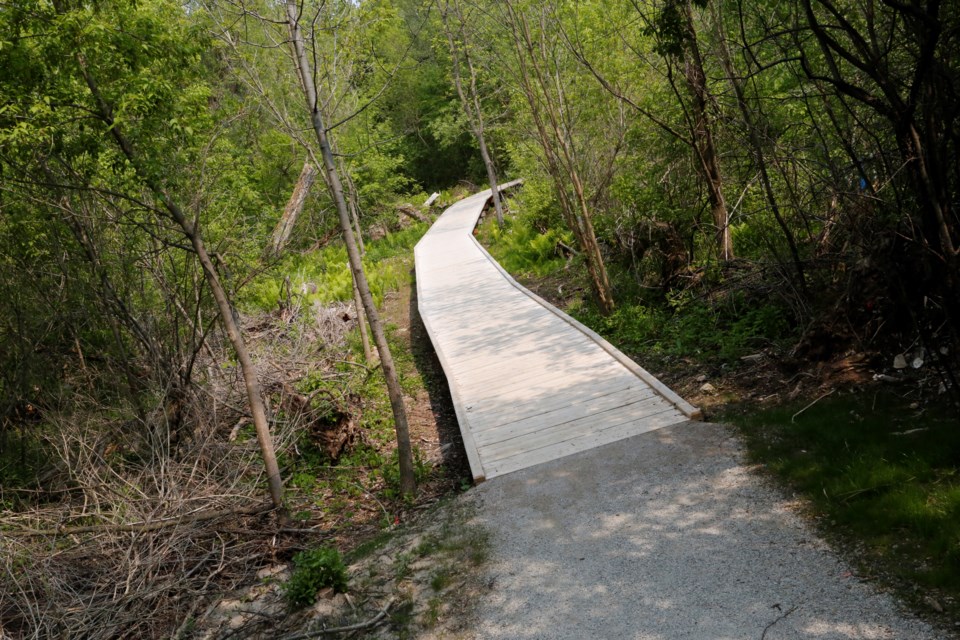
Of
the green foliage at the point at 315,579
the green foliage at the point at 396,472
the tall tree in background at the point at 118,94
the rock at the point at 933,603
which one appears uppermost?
the tall tree in background at the point at 118,94

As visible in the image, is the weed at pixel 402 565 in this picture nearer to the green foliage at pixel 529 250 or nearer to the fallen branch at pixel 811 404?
the fallen branch at pixel 811 404

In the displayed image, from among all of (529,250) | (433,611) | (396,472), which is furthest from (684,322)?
(529,250)

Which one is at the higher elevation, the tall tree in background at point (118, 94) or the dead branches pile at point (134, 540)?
the tall tree in background at point (118, 94)

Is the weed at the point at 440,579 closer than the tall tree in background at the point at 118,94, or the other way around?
the weed at the point at 440,579

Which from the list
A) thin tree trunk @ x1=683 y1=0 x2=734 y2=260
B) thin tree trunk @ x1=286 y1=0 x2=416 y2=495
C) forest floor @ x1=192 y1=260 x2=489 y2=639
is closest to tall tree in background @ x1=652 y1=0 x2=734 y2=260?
thin tree trunk @ x1=683 y1=0 x2=734 y2=260

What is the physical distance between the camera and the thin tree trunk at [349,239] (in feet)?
19.0

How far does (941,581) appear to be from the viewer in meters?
3.35

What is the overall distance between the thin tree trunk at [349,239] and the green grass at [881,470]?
2980mm

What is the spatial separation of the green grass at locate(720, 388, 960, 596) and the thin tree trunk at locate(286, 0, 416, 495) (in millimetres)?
2980

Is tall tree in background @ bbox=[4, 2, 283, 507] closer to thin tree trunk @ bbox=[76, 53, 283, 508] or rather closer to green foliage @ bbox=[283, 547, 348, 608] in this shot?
thin tree trunk @ bbox=[76, 53, 283, 508]

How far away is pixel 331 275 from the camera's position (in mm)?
16938

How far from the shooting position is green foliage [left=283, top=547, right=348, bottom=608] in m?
4.50

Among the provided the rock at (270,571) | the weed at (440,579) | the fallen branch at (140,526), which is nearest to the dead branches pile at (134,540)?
the fallen branch at (140,526)

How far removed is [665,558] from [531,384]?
3.57 metres
